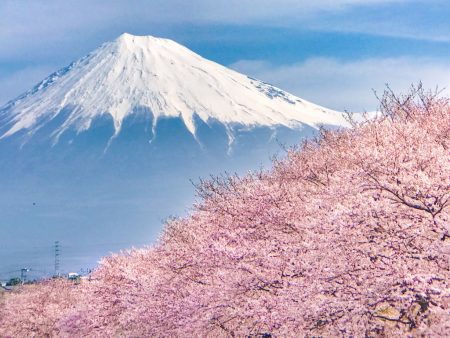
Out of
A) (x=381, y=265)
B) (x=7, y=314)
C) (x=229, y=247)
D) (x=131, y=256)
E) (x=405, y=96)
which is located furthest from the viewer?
(x=7, y=314)

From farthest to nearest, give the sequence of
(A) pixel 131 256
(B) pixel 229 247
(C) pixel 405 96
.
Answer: (A) pixel 131 256 < (C) pixel 405 96 < (B) pixel 229 247

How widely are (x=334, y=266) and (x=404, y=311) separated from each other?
6.05 feet

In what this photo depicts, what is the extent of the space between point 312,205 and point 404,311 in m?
4.88

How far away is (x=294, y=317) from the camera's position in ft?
62.5

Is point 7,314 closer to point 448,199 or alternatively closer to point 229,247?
point 229,247

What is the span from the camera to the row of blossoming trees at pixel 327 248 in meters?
16.8

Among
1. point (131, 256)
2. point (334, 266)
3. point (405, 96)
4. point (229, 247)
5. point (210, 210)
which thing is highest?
point (131, 256)

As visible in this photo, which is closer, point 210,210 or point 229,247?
point 229,247

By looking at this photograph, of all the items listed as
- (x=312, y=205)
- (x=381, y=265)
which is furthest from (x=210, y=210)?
(x=381, y=265)

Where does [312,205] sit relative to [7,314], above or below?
below

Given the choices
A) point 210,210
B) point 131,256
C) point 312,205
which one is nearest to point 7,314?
point 131,256

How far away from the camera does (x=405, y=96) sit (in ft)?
101

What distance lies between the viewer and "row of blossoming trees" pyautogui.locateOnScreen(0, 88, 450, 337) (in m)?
16.8

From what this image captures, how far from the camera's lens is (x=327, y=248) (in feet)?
61.1
